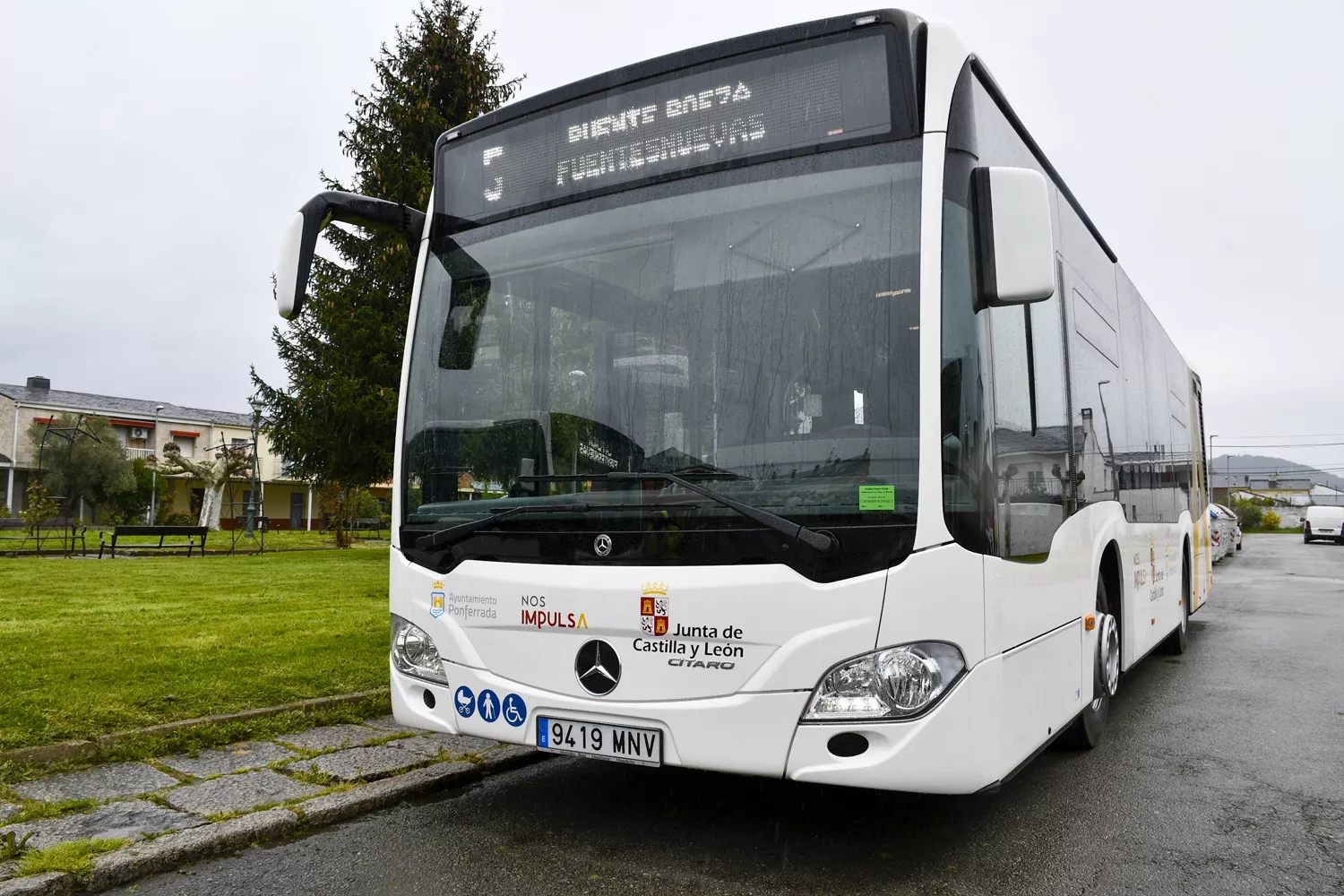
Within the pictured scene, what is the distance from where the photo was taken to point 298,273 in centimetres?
457

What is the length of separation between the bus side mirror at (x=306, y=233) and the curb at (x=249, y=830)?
2.17 m

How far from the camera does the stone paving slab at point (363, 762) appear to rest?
493 centimetres

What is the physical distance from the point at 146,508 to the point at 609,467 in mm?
54861

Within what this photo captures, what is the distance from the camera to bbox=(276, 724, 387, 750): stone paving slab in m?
5.46

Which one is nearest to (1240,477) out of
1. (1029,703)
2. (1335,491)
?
(1335,491)

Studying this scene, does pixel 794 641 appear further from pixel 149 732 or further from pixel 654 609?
→ pixel 149 732

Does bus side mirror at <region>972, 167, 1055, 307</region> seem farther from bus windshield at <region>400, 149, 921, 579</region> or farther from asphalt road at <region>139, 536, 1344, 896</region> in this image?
asphalt road at <region>139, 536, 1344, 896</region>

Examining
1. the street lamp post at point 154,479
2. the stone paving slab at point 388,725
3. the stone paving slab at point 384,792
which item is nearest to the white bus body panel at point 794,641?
the stone paving slab at point 384,792

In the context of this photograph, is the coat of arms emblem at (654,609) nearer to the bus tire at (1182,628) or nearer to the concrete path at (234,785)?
the concrete path at (234,785)

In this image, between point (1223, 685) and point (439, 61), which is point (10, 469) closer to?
point (439, 61)

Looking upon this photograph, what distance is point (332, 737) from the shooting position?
564cm

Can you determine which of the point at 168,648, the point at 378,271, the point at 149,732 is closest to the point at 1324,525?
the point at 378,271

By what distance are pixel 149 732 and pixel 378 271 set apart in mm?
16885

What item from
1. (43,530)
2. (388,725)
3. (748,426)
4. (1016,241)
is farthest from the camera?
(43,530)
